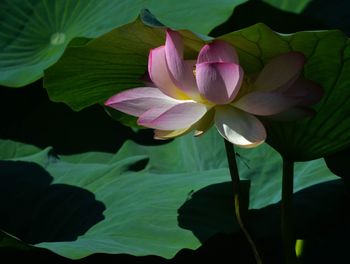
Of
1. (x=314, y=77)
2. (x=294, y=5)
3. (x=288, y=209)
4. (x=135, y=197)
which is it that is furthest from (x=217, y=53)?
(x=294, y=5)

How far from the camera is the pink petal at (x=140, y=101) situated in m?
0.91

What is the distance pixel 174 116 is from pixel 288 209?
1.02ft

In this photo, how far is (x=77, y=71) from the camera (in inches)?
42.5

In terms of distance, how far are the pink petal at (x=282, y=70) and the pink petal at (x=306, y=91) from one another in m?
0.02

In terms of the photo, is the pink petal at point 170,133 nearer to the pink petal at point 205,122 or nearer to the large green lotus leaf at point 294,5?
the pink petal at point 205,122

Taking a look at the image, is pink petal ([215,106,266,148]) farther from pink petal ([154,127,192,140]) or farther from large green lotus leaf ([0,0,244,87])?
large green lotus leaf ([0,0,244,87])

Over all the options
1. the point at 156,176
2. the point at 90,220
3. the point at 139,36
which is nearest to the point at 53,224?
the point at 90,220

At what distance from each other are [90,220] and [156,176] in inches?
6.4

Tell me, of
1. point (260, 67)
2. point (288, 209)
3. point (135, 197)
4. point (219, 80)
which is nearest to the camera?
point (219, 80)

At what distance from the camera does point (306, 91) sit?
2.97ft

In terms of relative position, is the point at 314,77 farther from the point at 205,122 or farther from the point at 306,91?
the point at 205,122

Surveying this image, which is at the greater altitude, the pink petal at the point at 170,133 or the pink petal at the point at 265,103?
the pink petal at the point at 265,103

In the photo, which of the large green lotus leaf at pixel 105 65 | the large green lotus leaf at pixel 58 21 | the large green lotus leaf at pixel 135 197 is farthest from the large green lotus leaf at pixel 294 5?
the large green lotus leaf at pixel 105 65

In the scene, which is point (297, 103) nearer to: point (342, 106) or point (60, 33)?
point (342, 106)
